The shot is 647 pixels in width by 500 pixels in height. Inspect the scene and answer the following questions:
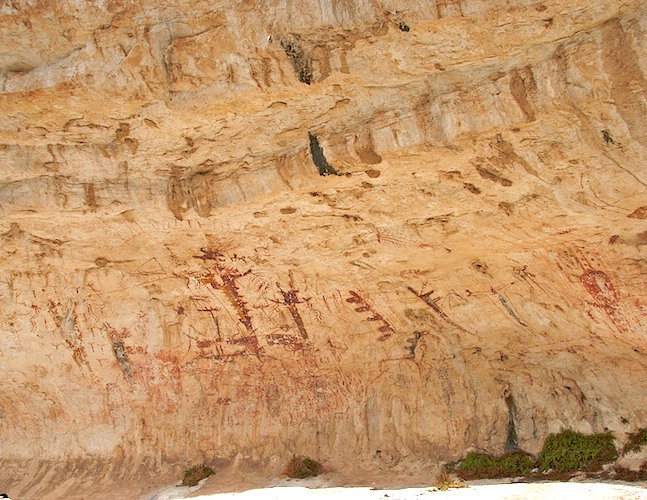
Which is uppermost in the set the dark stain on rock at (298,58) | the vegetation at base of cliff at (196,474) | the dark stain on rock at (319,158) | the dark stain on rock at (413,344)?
the dark stain on rock at (298,58)

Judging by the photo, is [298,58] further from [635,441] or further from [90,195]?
[635,441]

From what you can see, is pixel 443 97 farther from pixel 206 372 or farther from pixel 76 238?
pixel 206 372

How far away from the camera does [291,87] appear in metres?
5.80

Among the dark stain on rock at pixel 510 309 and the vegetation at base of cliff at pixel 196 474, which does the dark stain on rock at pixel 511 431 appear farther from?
the vegetation at base of cliff at pixel 196 474

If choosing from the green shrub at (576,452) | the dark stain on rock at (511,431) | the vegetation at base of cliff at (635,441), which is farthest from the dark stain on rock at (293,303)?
the vegetation at base of cliff at (635,441)

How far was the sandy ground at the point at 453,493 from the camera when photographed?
18.9ft

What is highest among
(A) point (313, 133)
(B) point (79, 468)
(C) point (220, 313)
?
(A) point (313, 133)

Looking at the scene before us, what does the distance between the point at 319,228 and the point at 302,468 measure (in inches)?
129

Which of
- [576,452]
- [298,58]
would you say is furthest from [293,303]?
[576,452]

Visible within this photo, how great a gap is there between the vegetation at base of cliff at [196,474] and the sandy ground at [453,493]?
0.47ft

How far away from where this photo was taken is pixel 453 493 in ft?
21.5

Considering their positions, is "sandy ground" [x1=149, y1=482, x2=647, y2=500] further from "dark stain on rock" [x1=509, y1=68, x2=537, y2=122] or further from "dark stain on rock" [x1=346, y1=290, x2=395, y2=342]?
"dark stain on rock" [x1=509, y1=68, x2=537, y2=122]

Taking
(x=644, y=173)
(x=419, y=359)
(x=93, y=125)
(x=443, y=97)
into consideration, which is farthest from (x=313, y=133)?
(x=419, y=359)

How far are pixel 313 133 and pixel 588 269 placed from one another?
3068mm
